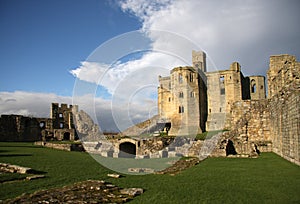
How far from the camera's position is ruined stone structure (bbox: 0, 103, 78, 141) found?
1626 inches

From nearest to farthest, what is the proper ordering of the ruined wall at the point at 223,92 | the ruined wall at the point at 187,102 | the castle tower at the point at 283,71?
the castle tower at the point at 283,71 < the ruined wall at the point at 187,102 < the ruined wall at the point at 223,92

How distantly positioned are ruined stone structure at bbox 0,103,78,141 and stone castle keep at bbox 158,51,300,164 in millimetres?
19540

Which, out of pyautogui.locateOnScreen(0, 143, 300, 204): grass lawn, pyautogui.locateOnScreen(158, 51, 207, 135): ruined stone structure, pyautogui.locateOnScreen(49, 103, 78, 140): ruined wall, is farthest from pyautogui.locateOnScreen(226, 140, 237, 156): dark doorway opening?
pyautogui.locateOnScreen(49, 103, 78, 140): ruined wall

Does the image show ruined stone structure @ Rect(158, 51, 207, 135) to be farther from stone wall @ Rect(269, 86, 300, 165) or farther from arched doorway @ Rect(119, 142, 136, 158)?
stone wall @ Rect(269, 86, 300, 165)

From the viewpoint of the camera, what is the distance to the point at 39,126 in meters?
46.2

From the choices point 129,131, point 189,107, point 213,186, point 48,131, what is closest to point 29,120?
point 48,131

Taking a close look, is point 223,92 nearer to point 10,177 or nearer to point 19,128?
point 19,128

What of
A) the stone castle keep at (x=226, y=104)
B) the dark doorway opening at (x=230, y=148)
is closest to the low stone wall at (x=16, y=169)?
the stone castle keep at (x=226, y=104)

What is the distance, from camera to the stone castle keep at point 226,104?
20359mm

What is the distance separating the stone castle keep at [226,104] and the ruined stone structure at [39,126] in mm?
19540

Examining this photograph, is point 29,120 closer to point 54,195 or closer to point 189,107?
point 189,107

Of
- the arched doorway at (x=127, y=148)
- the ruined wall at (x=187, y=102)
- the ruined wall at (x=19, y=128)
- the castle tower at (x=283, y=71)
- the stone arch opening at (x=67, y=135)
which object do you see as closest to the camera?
the castle tower at (x=283, y=71)

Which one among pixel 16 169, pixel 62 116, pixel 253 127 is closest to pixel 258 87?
pixel 253 127

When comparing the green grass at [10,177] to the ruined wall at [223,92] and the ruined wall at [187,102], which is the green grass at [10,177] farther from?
the ruined wall at [223,92]
